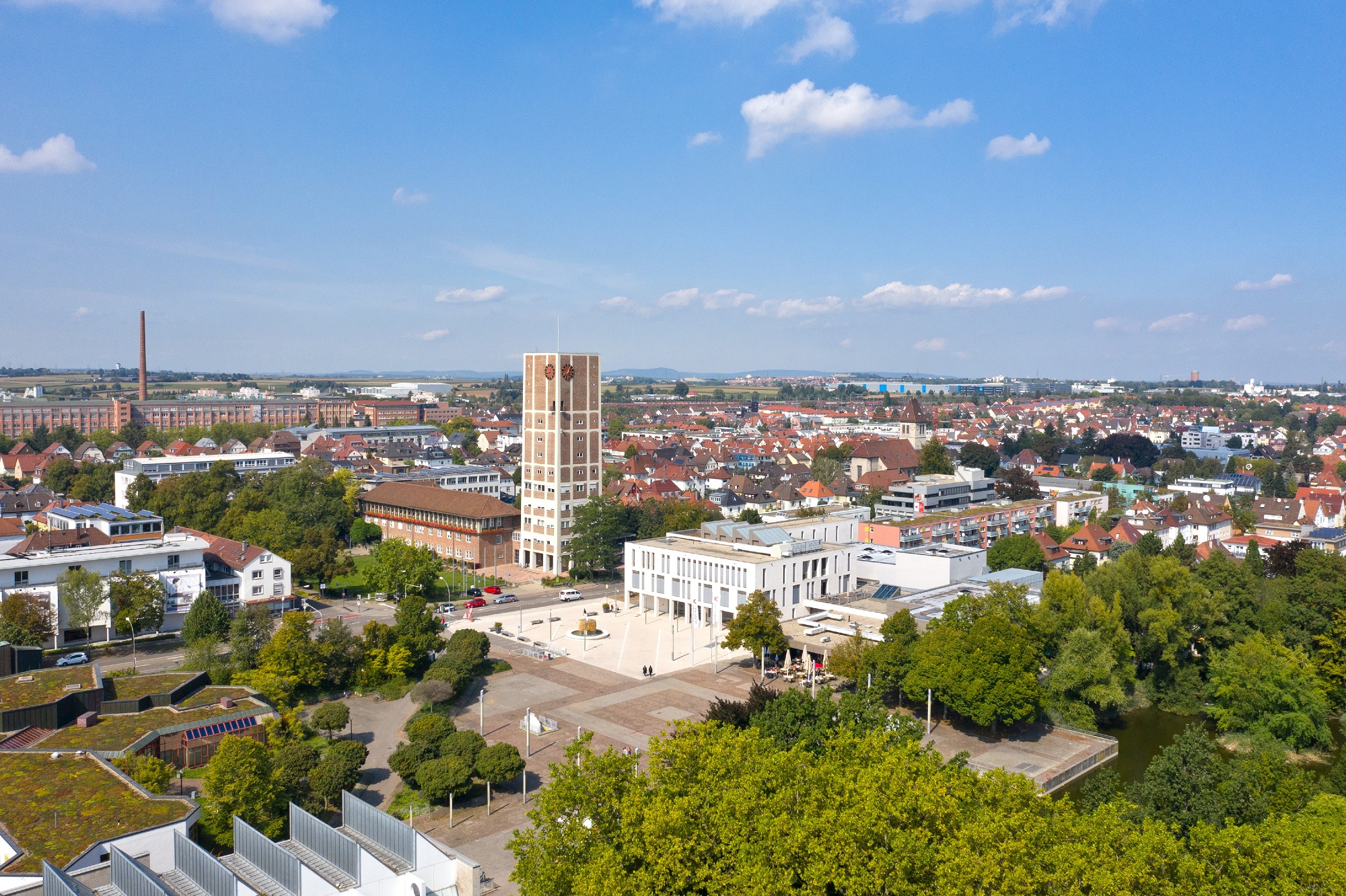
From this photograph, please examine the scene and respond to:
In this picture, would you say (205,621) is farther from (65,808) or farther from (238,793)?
(238,793)

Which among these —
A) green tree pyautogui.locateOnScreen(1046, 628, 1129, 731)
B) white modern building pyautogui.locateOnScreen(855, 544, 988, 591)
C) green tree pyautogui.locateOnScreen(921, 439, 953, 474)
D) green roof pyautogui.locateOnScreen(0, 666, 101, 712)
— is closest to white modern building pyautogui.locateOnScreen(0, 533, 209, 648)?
green roof pyautogui.locateOnScreen(0, 666, 101, 712)

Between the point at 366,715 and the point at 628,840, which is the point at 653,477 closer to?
the point at 366,715

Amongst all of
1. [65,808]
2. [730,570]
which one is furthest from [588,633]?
[65,808]

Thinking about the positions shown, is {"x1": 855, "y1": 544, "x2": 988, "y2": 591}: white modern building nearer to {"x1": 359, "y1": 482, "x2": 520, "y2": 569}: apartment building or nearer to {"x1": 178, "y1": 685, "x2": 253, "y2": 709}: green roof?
{"x1": 359, "y1": 482, "x2": 520, "y2": 569}: apartment building

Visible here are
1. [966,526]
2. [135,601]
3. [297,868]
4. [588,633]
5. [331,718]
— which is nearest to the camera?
[297,868]

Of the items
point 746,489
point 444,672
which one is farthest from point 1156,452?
point 444,672
